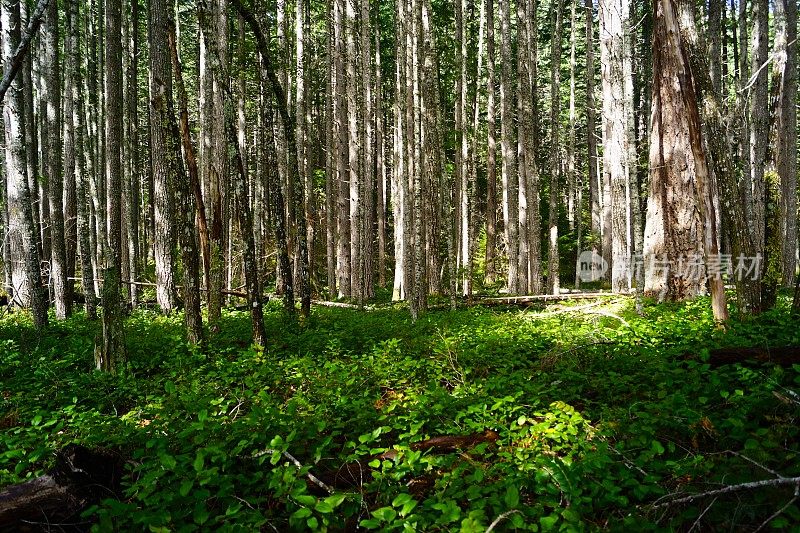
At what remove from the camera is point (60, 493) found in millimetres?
2994

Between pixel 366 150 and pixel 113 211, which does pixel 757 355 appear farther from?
pixel 366 150

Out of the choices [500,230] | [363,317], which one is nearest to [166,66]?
[363,317]

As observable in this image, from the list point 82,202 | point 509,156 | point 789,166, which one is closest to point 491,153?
point 509,156

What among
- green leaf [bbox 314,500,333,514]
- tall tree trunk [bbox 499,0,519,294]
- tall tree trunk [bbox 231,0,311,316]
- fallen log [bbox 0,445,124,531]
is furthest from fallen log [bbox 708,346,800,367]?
tall tree trunk [bbox 499,0,519,294]

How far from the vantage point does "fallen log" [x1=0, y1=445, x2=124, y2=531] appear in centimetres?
288

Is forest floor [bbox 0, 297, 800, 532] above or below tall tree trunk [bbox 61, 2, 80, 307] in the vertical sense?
below

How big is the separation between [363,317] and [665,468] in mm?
8280

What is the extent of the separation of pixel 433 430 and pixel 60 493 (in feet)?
8.73

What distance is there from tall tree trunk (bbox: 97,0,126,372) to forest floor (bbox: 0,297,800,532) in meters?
0.40

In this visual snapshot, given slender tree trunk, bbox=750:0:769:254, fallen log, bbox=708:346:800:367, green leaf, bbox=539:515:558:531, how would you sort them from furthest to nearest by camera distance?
slender tree trunk, bbox=750:0:769:254 → fallen log, bbox=708:346:800:367 → green leaf, bbox=539:515:558:531

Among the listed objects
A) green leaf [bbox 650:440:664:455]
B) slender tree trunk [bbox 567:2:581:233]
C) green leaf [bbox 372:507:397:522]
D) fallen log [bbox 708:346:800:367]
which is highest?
slender tree trunk [bbox 567:2:581:233]

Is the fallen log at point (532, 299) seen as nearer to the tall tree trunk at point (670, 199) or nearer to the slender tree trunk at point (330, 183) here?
the tall tree trunk at point (670, 199)

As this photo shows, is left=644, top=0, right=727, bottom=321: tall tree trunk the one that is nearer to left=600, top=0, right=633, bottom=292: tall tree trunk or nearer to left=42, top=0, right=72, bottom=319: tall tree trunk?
left=600, top=0, right=633, bottom=292: tall tree trunk

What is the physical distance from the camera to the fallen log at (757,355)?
176 inches
